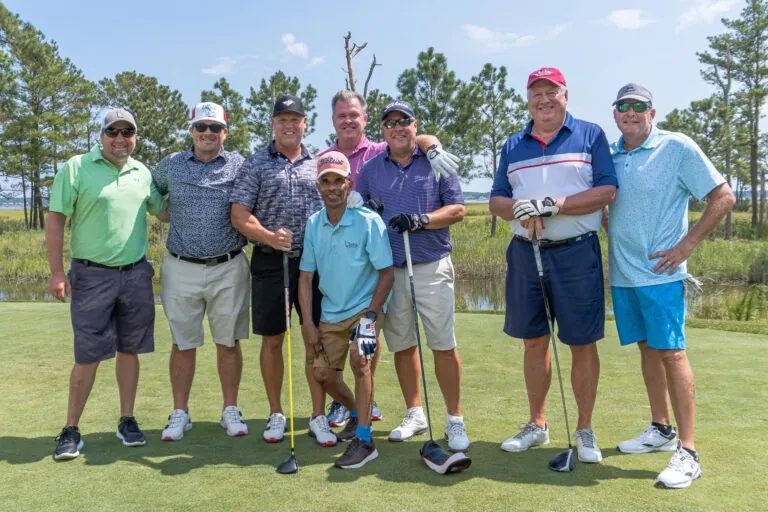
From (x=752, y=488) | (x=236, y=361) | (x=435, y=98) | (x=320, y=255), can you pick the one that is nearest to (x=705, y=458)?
(x=752, y=488)

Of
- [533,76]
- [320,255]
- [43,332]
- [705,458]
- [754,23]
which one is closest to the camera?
[705,458]

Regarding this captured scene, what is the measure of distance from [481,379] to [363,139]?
1.95 m

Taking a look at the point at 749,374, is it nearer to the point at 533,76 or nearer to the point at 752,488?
the point at 752,488

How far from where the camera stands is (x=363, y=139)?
4.34 metres

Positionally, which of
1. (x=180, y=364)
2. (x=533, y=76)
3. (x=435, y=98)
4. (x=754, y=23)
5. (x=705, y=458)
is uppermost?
(x=754, y=23)

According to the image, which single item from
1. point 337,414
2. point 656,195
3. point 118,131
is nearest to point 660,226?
point 656,195

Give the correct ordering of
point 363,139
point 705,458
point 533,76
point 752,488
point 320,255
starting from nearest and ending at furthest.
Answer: point 752,488 → point 705,458 → point 533,76 → point 320,255 → point 363,139

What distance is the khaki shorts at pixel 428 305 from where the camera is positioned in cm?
375

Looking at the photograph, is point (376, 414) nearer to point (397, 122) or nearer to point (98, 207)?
point (397, 122)

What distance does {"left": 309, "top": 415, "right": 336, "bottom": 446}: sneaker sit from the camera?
11.9 ft

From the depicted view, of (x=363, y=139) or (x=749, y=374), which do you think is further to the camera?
(x=749, y=374)

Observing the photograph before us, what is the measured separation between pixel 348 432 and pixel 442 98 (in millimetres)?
27459

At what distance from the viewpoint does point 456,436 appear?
3.52 metres

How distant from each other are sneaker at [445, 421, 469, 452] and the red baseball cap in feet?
6.11
